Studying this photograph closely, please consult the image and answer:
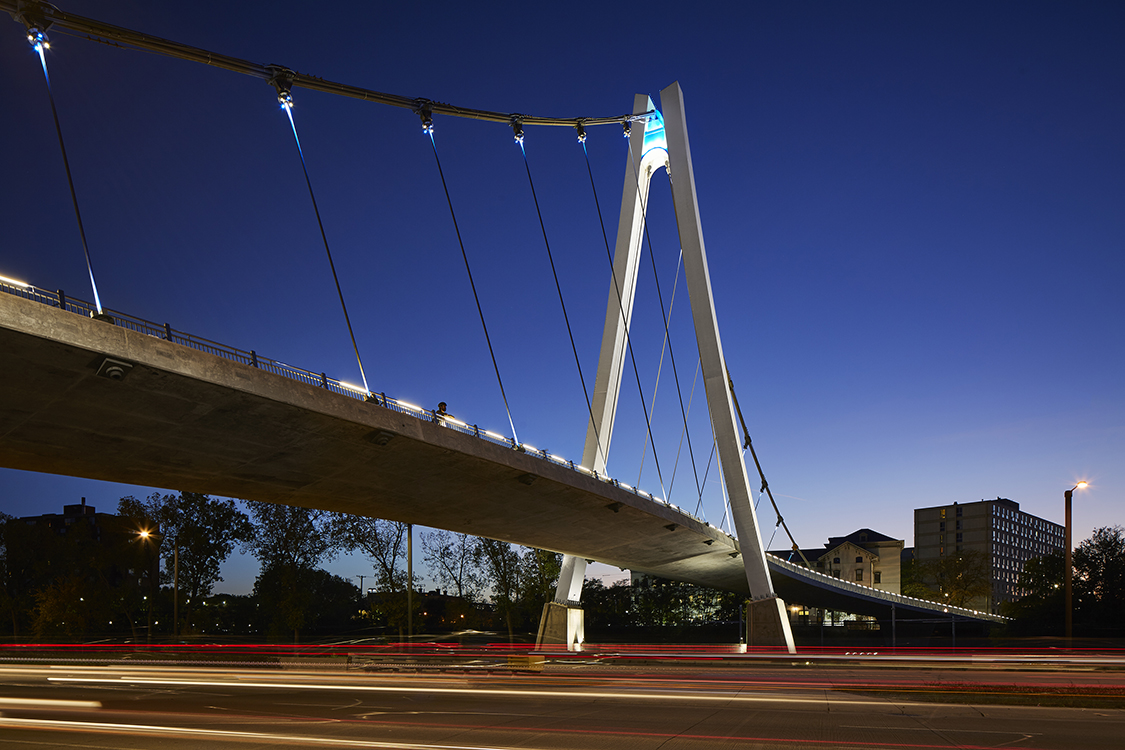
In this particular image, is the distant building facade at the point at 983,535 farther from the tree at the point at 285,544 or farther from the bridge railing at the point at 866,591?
the tree at the point at 285,544

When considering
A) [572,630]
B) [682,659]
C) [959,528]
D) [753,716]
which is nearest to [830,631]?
[572,630]

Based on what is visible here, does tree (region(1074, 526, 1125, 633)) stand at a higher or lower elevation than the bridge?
lower

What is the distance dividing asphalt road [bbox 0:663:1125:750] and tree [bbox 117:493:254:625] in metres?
36.2

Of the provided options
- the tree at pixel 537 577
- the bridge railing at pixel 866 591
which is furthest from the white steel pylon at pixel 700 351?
the tree at pixel 537 577

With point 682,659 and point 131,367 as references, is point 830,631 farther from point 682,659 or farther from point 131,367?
point 131,367

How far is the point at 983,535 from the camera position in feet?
515

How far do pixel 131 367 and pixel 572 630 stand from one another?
98.1 ft

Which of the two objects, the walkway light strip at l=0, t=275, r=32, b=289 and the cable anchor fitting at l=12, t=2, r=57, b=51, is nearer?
the walkway light strip at l=0, t=275, r=32, b=289

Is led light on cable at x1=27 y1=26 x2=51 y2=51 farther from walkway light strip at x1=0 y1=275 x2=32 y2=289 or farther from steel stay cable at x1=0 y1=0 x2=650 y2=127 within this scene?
walkway light strip at x1=0 y1=275 x2=32 y2=289

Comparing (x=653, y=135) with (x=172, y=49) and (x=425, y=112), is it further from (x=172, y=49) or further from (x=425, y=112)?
(x=172, y=49)

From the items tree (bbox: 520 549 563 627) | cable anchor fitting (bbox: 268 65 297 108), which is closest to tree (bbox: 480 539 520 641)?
tree (bbox: 520 549 563 627)

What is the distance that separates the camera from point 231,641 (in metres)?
44.4

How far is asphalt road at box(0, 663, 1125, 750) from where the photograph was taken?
33.4 feet

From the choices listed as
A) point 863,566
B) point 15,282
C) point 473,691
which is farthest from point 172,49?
point 863,566
